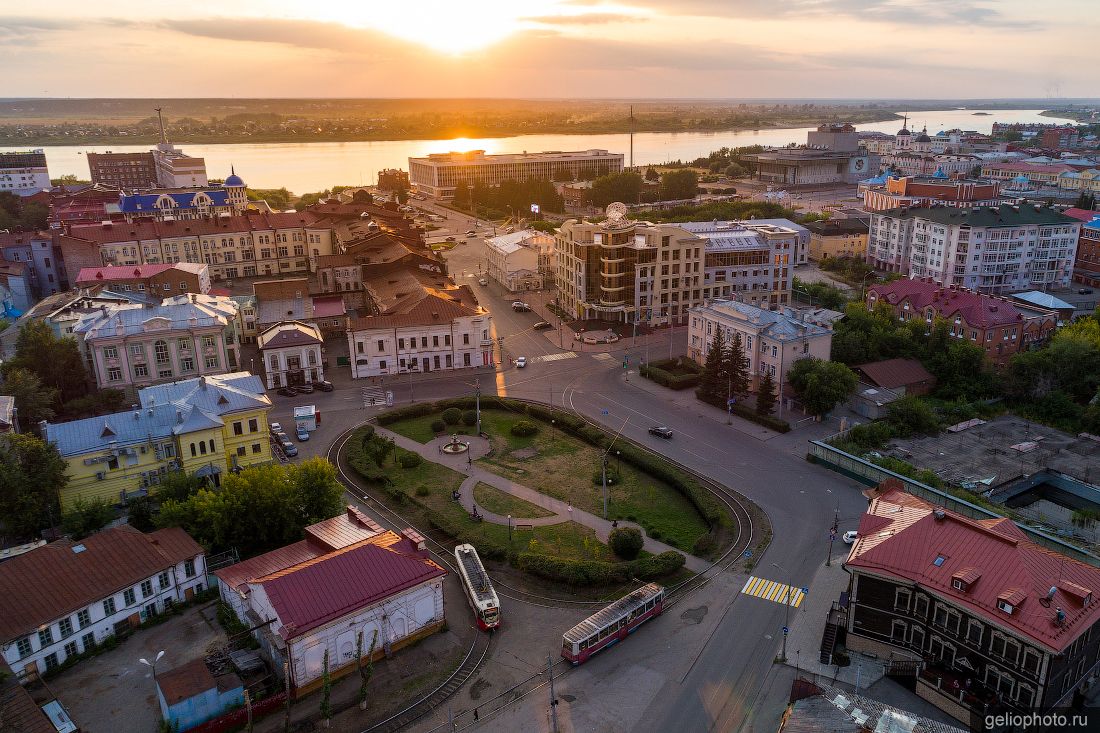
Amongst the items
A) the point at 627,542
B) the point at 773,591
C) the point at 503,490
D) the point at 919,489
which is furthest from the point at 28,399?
the point at 919,489

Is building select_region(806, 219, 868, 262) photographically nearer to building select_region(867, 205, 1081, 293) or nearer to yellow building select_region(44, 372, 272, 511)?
building select_region(867, 205, 1081, 293)

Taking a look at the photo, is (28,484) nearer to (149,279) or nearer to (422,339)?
(422,339)

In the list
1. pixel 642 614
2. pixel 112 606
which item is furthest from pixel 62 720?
pixel 642 614

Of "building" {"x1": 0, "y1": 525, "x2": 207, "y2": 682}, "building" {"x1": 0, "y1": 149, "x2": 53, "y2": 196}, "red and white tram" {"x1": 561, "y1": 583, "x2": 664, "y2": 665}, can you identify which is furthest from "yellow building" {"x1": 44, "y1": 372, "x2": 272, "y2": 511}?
"building" {"x1": 0, "y1": 149, "x2": 53, "y2": 196}

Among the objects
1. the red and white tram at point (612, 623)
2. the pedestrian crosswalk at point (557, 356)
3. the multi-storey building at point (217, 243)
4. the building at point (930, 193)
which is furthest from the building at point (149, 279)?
the building at point (930, 193)

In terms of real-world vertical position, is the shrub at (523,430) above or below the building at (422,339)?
below

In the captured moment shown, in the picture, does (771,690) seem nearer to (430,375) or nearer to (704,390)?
(704,390)

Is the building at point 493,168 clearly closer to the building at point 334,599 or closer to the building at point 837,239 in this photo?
the building at point 837,239
